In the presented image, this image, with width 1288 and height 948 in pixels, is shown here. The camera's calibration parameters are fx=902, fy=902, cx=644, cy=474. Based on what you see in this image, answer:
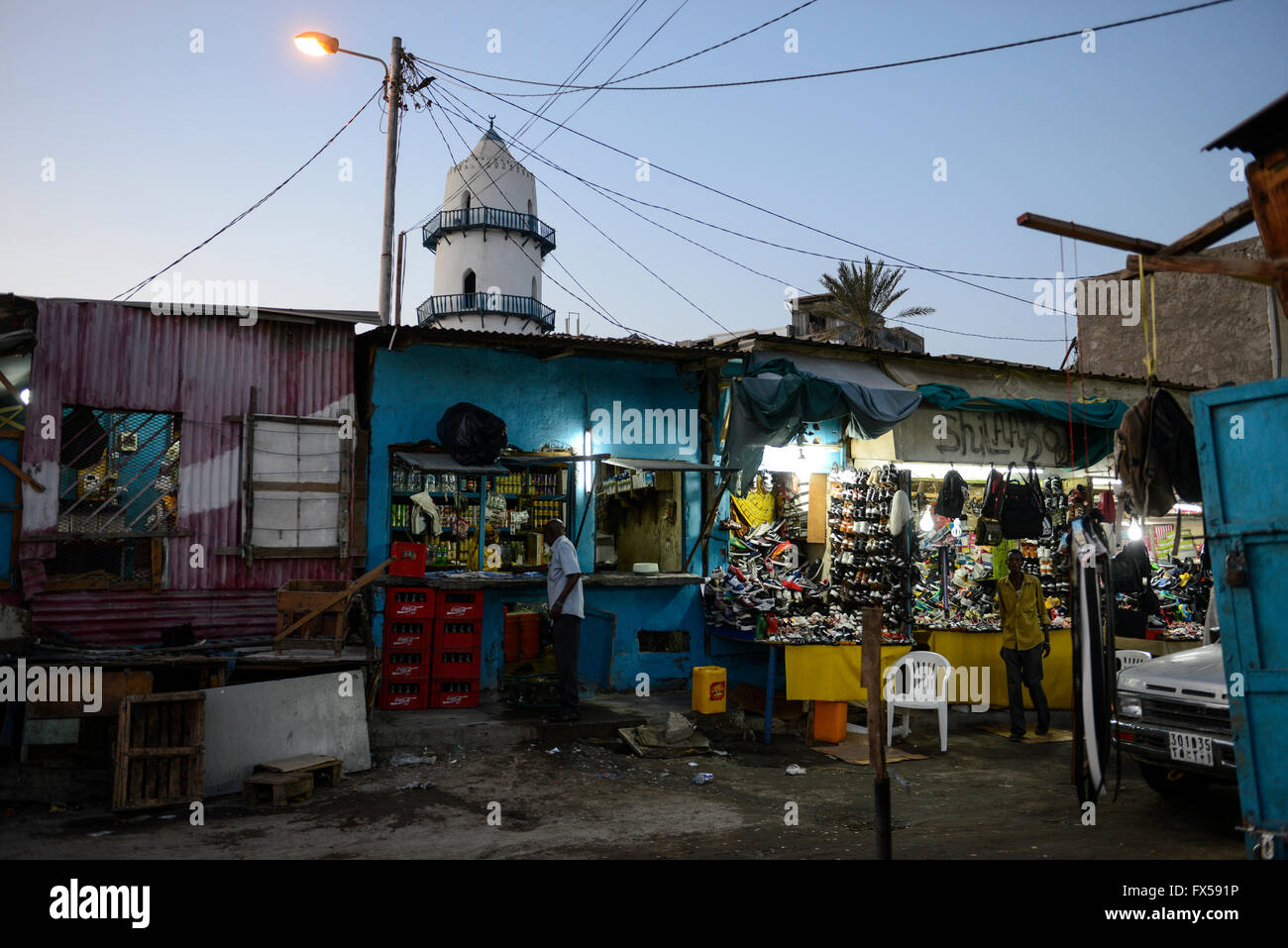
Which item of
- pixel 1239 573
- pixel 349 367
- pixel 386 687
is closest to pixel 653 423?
pixel 349 367

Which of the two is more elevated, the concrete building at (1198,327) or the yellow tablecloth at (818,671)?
the concrete building at (1198,327)

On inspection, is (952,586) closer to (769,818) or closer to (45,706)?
(769,818)

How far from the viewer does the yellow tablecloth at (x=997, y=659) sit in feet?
39.1

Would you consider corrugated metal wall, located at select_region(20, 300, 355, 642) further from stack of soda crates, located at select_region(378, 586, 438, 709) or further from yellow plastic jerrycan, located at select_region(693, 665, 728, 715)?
yellow plastic jerrycan, located at select_region(693, 665, 728, 715)

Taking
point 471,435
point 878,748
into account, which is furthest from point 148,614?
point 878,748

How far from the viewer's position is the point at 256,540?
1076cm

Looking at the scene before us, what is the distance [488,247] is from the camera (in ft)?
117

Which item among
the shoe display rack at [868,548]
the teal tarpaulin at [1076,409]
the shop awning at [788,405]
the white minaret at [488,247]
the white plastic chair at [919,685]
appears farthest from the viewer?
the white minaret at [488,247]

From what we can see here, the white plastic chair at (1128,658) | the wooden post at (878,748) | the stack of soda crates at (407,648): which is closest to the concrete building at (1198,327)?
the white plastic chair at (1128,658)

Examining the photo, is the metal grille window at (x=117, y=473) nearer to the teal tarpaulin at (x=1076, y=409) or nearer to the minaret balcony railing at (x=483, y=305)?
the teal tarpaulin at (x=1076, y=409)

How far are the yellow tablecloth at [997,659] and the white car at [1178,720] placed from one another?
145 inches

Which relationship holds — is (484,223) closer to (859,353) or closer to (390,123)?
(390,123)

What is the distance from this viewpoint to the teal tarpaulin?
1395cm

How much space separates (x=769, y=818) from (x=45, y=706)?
249 inches
